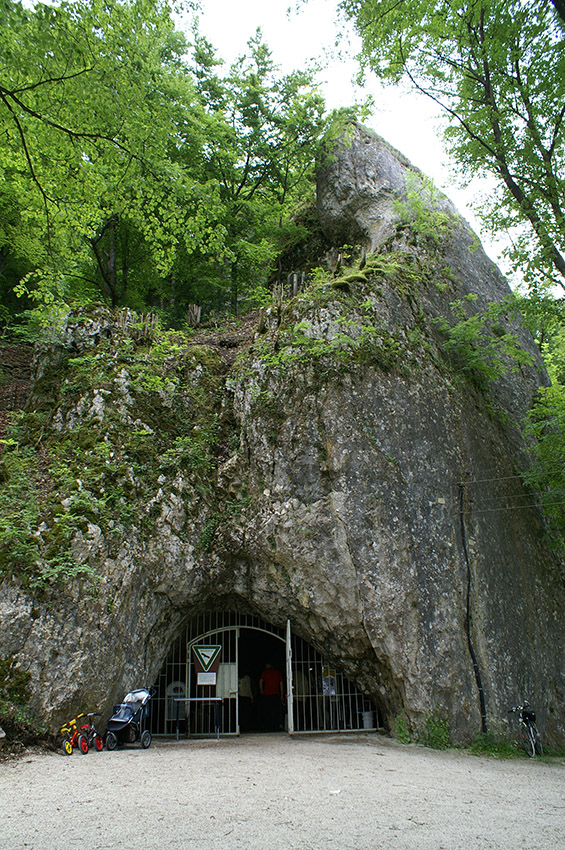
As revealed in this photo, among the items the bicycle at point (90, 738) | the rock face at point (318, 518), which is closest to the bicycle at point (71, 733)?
the bicycle at point (90, 738)

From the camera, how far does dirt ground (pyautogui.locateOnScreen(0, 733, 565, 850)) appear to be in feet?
13.9

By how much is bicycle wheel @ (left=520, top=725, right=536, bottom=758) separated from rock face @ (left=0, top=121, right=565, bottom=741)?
1.58ft

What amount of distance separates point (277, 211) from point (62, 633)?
14.4 m

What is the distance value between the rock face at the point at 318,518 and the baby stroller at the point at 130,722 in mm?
332

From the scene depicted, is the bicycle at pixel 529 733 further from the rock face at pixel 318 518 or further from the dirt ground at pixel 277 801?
the dirt ground at pixel 277 801

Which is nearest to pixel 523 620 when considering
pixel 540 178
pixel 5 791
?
pixel 540 178

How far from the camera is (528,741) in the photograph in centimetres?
870

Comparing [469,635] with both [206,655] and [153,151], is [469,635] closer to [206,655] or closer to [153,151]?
[206,655]

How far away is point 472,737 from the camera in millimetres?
8641

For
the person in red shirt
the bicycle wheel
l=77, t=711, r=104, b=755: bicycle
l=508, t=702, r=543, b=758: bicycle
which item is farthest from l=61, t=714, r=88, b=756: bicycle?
the bicycle wheel

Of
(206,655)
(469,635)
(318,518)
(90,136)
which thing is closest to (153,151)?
(90,136)

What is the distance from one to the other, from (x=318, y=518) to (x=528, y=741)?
15.9 ft

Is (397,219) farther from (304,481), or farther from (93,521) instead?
(93,521)

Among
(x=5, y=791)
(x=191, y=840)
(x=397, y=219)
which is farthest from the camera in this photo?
(x=397, y=219)
